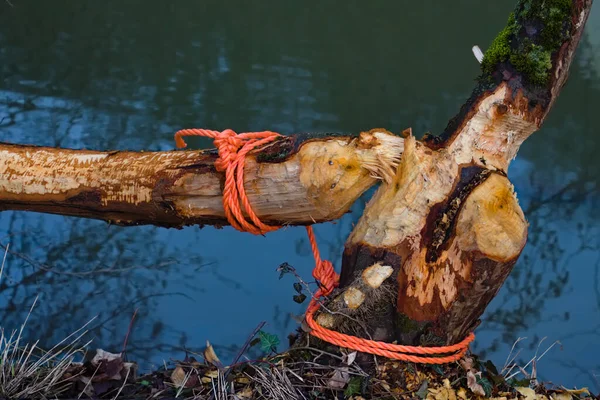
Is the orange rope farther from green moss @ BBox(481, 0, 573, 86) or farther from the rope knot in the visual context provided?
green moss @ BBox(481, 0, 573, 86)

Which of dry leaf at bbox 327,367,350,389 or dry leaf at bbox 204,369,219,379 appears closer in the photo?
dry leaf at bbox 327,367,350,389

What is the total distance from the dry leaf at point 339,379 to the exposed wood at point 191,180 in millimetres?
301

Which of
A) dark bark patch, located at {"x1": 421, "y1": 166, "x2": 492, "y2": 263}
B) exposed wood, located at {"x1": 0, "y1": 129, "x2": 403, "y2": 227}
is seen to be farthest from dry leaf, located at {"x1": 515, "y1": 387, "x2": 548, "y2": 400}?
exposed wood, located at {"x1": 0, "y1": 129, "x2": 403, "y2": 227}

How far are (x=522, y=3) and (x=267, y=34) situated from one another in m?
2.04

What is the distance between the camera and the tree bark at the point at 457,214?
4.04 feet

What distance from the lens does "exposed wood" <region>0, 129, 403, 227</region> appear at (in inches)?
48.7

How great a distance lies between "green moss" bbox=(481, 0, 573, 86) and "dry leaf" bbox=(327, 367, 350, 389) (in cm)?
70

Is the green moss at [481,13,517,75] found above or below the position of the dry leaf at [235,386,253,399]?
above

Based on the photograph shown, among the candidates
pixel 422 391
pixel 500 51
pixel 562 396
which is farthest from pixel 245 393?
pixel 500 51

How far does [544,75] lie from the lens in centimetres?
129

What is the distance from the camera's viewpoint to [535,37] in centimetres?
130

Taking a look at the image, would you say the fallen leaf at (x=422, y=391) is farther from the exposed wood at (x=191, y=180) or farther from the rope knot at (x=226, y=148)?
the rope knot at (x=226, y=148)

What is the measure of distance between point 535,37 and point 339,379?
80 centimetres

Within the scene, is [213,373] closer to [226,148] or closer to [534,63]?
[226,148]
